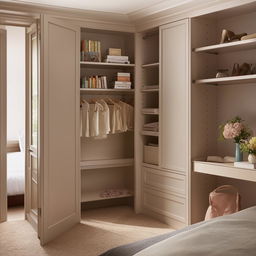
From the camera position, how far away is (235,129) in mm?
3848

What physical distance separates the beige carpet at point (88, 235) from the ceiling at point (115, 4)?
7.81 feet

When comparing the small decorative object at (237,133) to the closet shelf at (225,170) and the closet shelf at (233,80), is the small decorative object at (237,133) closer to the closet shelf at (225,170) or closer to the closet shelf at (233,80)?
the closet shelf at (225,170)

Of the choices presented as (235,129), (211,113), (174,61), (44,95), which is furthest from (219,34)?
(44,95)

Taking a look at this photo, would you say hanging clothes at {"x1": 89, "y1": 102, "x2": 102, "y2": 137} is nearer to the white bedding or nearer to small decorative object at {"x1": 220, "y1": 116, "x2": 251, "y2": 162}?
the white bedding

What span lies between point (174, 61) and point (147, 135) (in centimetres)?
111

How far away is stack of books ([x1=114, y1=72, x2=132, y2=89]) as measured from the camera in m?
5.07

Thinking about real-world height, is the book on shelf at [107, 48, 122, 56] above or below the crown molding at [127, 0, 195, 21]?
below

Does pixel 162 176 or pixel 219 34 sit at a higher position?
pixel 219 34

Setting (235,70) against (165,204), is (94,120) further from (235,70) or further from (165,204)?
(235,70)

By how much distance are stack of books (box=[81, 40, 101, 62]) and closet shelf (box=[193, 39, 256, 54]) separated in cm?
129

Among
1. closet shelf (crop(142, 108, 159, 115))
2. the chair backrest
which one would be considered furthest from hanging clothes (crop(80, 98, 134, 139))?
the chair backrest

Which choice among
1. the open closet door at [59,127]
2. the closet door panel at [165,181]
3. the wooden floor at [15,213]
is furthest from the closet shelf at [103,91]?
the wooden floor at [15,213]

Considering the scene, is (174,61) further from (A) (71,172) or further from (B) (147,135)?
(A) (71,172)

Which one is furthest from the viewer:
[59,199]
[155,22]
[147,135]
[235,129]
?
[147,135]
